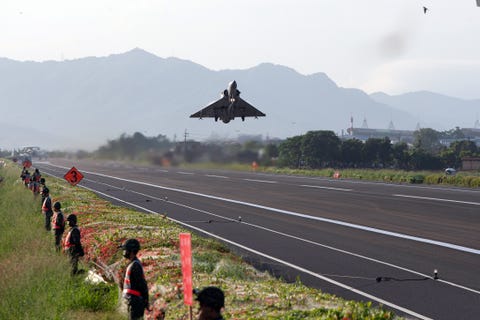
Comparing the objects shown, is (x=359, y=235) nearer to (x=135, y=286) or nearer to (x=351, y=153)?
(x=135, y=286)

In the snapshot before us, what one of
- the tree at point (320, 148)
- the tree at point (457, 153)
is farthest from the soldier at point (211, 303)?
the tree at point (457, 153)

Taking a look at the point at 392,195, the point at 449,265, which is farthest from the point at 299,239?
the point at 392,195

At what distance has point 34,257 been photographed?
20172 mm

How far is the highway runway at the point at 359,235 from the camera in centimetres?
1636

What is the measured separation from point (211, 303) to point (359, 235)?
20533 millimetres

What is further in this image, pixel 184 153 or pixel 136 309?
pixel 184 153

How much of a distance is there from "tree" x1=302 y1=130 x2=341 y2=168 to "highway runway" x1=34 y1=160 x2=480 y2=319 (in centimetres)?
4037

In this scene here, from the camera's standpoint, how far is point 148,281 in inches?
598

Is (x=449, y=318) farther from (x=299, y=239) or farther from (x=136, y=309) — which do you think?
(x=299, y=239)

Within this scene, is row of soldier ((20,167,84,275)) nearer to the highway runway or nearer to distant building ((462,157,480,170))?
the highway runway

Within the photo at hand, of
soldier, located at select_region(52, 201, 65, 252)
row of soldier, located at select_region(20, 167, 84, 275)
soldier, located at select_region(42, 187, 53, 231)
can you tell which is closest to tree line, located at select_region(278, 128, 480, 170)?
soldier, located at select_region(42, 187, 53, 231)

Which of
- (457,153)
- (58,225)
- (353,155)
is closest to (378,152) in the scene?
(353,155)

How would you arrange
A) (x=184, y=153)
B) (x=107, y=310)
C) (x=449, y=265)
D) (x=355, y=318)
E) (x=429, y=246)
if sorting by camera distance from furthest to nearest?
(x=184, y=153) < (x=429, y=246) < (x=449, y=265) < (x=107, y=310) < (x=355, y=318)

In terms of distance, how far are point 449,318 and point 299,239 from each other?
1217 cm
